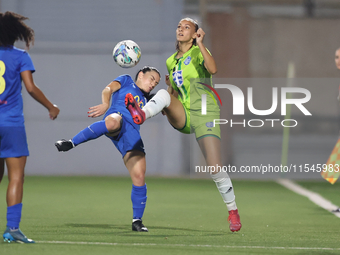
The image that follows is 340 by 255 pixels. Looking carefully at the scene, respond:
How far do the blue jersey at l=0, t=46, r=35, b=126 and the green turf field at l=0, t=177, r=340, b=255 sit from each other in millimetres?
856

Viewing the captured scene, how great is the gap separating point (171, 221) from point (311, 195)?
11.4ft

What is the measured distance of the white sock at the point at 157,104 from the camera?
14.5ft

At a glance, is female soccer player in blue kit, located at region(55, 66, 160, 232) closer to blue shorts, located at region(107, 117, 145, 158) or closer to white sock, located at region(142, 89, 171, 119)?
blue shorts, located at region(107, 117, 145, 158)

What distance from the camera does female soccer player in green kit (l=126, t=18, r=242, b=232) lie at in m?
4.64

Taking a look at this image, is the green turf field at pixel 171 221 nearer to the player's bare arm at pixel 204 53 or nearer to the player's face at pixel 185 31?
the player's bare arm at pixel 204 53

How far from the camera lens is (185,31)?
485 cm

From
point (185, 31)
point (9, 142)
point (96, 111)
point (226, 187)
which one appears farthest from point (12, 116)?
point (226, 187)

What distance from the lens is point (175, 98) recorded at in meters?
4.74

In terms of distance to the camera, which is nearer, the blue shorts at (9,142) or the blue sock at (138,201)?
the blue shorts at (9,142)

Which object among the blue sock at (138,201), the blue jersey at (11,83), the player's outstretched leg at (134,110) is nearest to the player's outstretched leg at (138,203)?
the blue sock at (138,201)

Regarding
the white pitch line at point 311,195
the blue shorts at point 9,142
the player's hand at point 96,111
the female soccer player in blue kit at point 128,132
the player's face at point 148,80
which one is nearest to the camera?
the blue shorts at point 9,142

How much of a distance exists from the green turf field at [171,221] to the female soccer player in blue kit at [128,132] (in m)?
0.29

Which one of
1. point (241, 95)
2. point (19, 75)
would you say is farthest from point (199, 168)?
point (19, 75)

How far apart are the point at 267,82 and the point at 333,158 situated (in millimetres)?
5910
